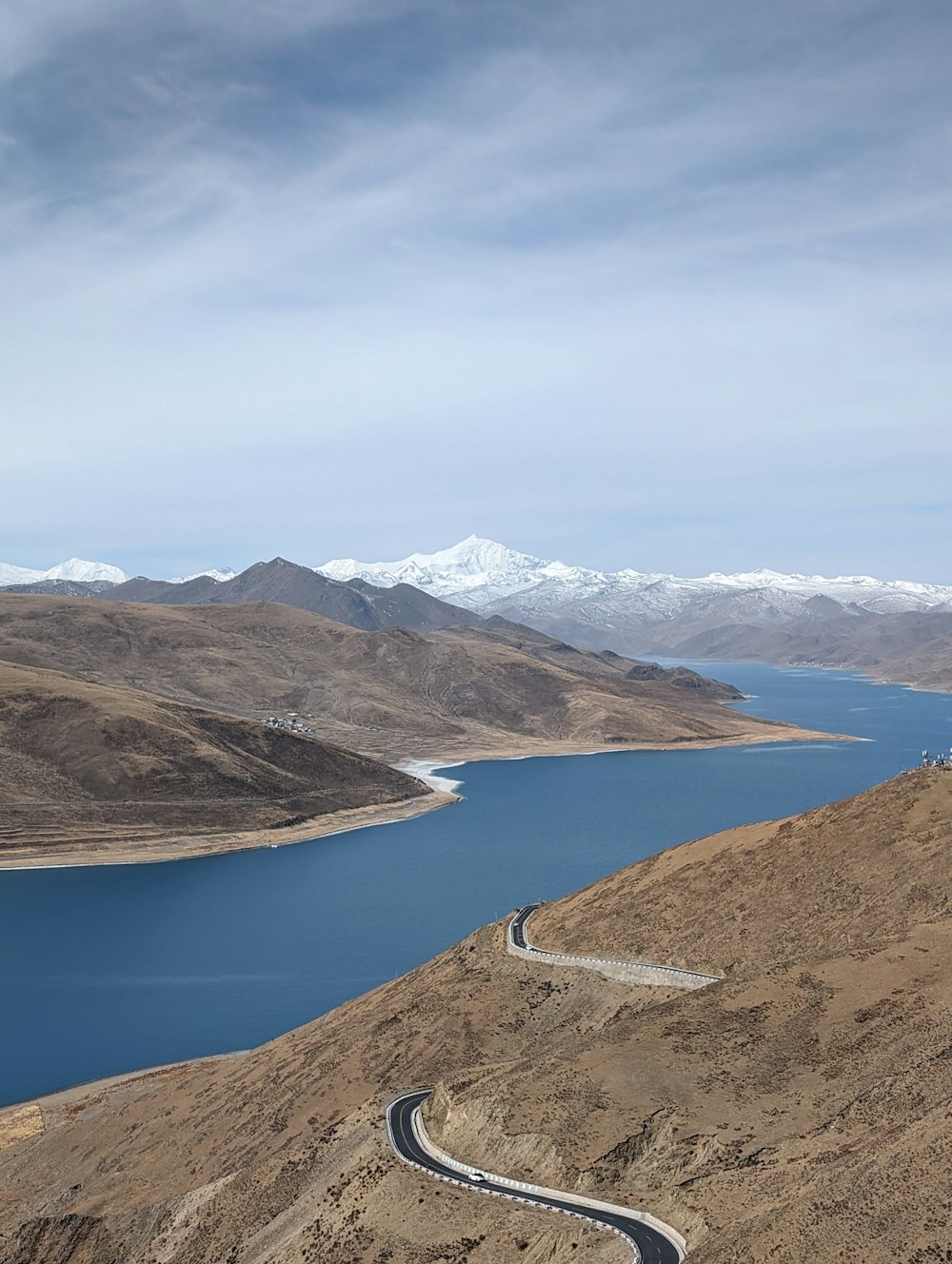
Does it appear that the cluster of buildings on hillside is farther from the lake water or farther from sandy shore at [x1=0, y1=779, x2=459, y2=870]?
Result: sandy shore at [x1=0, y1=779, x2=459, y2=870]

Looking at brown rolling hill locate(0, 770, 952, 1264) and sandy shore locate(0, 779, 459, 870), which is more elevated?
brown rolling hill locate(0, 770, 952, 1264)

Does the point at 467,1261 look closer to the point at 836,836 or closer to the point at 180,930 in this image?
the point at 836,836

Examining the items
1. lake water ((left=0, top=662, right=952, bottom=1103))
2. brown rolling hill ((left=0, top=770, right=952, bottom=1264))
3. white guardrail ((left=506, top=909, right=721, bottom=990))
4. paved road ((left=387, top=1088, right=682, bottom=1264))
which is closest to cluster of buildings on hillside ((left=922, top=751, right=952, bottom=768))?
brown rolling hill ((left=0, top=770, right=952, bottom=1264))

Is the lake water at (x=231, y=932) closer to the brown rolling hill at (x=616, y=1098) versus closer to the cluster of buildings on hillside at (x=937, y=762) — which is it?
the brown rolling hill at (x=616, y=1098)

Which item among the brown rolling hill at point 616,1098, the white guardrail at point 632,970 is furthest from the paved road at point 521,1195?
the white guardrail at point 632,970

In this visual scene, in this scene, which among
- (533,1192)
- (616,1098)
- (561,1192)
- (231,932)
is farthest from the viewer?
(231,932)

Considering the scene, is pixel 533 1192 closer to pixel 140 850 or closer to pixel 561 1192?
pixel 561 1192

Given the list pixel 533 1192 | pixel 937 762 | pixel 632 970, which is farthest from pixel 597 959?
pixel 937 762
